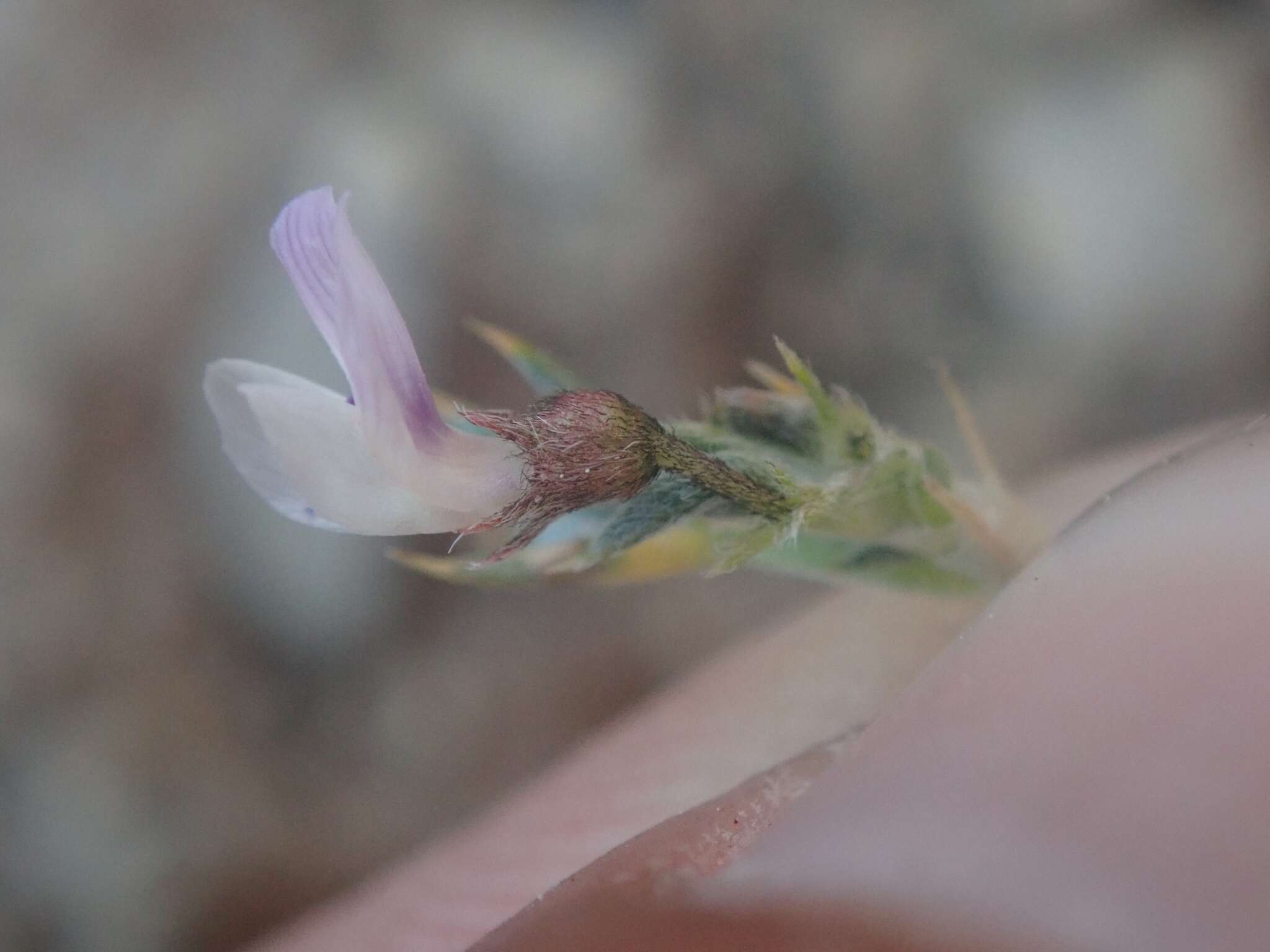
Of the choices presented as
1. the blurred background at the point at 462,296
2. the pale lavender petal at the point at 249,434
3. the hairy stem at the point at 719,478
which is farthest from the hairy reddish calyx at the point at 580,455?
the blurred background at the point at 462,296

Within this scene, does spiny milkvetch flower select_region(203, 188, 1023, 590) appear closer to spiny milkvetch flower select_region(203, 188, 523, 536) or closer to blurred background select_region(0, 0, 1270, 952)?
spiny milkvetch flower select_region(203, 188, 523, 536)

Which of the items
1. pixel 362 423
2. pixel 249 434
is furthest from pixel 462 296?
pixel 362 423

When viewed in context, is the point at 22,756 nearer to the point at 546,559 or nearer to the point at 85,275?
the point at 85,275

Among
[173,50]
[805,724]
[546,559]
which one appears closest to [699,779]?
[805,724]

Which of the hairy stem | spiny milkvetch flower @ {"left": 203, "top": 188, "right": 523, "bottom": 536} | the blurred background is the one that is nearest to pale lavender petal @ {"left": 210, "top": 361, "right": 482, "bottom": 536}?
spiny milkvetch flower @ {"left": 203, "top": 188, "right": 523, "bottom": 536}

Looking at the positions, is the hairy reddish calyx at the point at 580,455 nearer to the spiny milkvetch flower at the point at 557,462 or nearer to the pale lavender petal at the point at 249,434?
the spiny milkvetch flower at the point at 557,462

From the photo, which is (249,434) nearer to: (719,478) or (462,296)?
(719,478)

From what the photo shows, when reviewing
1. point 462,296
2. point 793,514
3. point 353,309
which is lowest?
point 793,514
